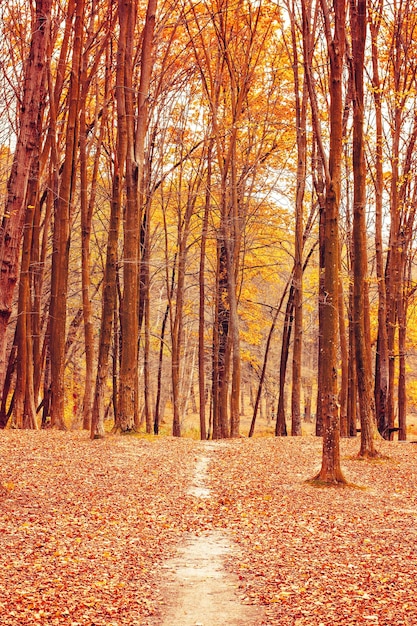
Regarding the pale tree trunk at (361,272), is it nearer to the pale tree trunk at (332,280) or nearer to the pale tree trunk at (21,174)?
the pale tree trunk at (332,280)

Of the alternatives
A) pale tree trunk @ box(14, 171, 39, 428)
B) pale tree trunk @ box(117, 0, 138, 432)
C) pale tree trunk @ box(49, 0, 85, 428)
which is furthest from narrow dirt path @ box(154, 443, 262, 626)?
pale tree trunk @ box(14, 171, 39, 428)

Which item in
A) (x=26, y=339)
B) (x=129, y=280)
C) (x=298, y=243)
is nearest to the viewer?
(x=129, y=280)

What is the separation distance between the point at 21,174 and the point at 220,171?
46.4 feet

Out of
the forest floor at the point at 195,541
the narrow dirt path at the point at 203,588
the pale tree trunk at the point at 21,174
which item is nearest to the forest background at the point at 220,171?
the pale tree trunk at the point at 21,174

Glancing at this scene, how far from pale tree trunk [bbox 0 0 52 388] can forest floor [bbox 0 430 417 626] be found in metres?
2.39

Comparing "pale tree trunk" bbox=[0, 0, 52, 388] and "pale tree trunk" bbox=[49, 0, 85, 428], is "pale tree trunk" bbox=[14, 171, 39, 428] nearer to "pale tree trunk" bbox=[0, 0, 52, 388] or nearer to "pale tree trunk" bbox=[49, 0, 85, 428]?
"pale tree trunk" bbox=[49, 0, 85, 428]

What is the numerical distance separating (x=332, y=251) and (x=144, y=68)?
758 cm

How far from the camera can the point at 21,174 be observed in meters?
8.65

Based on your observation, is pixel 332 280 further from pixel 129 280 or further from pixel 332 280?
pixel 129 280

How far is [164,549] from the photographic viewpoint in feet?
24.0

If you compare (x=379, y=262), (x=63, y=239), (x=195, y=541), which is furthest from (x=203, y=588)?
(x=379, y=262)

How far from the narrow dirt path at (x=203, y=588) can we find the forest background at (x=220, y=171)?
3.39 m

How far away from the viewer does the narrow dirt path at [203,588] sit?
527 centimetres

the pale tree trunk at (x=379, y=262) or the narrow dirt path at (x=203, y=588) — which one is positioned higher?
the pale tree trunk at (x=379, y=262)
